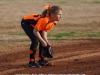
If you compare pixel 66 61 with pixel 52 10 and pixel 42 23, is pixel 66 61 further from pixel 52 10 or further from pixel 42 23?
pixel 52 10

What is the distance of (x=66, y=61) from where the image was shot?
9109 millimetres

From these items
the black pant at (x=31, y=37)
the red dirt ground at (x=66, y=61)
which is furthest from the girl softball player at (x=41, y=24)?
the red dirt ground at (x=66, y=61)

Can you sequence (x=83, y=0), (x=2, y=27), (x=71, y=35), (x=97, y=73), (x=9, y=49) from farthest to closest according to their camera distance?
(x=83, y=0), (x=2, y=27), (x=71, y=35), (x=9, y=49), (x=97, y=73)

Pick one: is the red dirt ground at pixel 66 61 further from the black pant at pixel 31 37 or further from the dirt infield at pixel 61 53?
the black pant at pixel 31 37

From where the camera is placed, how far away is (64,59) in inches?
369

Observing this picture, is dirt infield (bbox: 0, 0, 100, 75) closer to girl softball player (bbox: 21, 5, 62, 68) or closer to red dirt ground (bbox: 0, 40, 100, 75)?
red dirt ground (bbox: 0, 40, 100, 75)

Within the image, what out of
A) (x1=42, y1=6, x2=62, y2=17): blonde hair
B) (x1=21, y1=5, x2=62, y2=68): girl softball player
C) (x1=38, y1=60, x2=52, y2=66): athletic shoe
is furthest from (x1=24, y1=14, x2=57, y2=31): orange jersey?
(x1=38, y1=60, x2=52, y2=66): athletic shoe

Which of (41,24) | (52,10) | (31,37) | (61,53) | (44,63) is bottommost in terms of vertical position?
(61,53)

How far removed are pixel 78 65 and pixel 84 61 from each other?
0.55 metres

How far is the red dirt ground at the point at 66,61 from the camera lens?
8.03 metres

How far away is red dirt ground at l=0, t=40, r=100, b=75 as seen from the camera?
26.3 ft

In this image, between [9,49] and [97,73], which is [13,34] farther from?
[97,73]

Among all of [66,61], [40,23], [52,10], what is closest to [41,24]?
[40,23]

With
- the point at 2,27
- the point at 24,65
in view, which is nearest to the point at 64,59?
the point at 24,65
